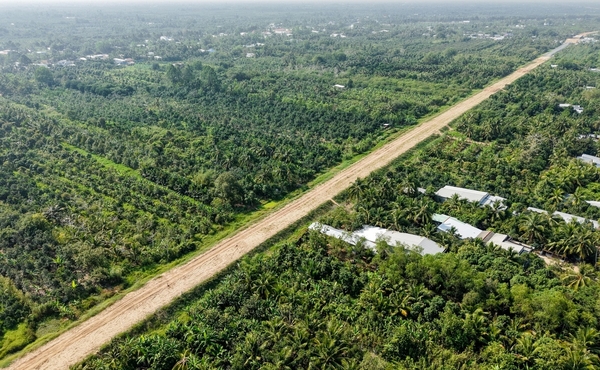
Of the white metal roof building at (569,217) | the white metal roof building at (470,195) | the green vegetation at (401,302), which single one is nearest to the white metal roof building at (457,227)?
the green vegetation at (401,302)

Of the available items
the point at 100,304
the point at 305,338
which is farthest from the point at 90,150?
the point at 305,338

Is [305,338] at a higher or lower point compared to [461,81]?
lower

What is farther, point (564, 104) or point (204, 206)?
point (564, 104)

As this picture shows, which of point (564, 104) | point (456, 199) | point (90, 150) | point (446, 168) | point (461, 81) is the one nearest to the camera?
point (456, 199)

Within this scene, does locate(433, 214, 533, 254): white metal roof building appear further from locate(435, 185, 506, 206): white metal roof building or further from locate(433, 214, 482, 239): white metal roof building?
locate(435, 185, 506, 206): white metal roof building

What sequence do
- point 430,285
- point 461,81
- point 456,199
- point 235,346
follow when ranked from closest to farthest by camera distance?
point 235,346
point 430,285
point 456,199
point 461,81

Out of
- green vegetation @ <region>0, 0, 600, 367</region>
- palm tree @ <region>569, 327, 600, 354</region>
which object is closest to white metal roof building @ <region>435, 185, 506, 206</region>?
green vegetation @ <region>0, 0, 600, 367</region>

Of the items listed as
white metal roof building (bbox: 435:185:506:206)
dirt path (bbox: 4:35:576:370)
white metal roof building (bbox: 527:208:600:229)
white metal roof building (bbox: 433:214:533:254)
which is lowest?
dirt path (bbox: 4:35:576:370)

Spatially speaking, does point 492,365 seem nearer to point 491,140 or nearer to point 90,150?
point 491,140
